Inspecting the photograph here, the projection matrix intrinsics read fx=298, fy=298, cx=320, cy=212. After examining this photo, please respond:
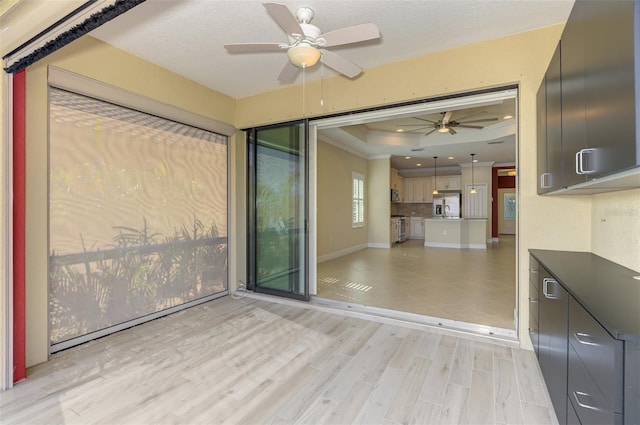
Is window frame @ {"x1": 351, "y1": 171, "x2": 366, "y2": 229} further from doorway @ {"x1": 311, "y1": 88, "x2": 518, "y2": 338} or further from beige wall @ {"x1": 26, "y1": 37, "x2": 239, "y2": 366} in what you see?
beige wall @ {"x1": 26, "y1": 37, "x2": 239, "y2": 366}

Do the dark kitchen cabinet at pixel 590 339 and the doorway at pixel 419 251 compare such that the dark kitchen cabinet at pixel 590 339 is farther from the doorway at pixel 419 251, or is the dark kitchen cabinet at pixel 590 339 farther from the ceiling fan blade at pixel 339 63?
the ceiling fan blade at pixel 339 63

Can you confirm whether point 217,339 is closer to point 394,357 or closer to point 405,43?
point 394,357

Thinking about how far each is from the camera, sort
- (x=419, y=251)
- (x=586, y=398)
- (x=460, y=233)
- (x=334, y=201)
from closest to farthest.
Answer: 1. (x=586, y=398)
2. (x=334, y=201)
3. (x=419, y=251)
4. (x=460, y=233)

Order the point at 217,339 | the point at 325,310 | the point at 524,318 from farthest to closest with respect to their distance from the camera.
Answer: the point at 325,310, the point at 217,339, the point at 524,318

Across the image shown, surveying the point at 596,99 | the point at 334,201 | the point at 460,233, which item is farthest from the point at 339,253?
the point at 596,99

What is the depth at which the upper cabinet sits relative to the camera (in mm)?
1062

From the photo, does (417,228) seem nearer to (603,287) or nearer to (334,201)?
(334,201)

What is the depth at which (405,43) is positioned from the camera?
2.93 meters

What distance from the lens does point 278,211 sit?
430 centimetres

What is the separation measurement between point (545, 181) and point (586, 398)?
1611 millimetres

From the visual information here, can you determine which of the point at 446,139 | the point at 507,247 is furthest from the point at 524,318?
the point at 507,247

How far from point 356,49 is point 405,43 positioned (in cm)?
48

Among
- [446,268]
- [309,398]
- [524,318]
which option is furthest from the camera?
[446,268]

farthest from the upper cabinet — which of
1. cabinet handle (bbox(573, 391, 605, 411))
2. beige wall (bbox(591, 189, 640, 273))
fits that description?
cabinet handle (bbox(573, 391, 605, 411))
